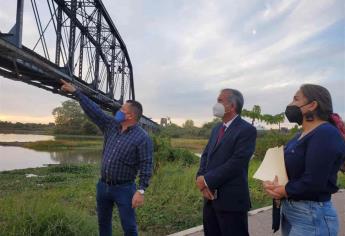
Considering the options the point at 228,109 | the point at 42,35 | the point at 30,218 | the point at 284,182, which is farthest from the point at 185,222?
the point at 42,35

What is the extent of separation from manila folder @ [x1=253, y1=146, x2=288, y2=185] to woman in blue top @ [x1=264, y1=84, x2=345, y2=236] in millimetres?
33

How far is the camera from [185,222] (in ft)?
21.3

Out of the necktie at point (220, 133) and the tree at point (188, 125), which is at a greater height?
the tree at point (188, 125)

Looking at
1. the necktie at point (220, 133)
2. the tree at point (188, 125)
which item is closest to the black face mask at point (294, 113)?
the necktie at point (220, 133)

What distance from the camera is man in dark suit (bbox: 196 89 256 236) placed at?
3666 mm

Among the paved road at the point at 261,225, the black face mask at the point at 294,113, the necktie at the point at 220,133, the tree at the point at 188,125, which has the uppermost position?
the tree at the point at 188,125

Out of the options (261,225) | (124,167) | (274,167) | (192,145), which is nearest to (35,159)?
(192,145)

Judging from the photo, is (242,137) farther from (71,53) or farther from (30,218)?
(71,53)

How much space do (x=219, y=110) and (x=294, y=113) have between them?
40.6 inches

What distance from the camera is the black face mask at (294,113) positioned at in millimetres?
2900

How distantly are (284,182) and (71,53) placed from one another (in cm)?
1448

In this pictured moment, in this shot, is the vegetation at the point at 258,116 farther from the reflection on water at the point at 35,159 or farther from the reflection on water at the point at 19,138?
the reflection on water at the point at 19,138

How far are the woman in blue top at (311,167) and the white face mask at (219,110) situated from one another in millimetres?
952

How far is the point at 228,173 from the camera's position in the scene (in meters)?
3.66
